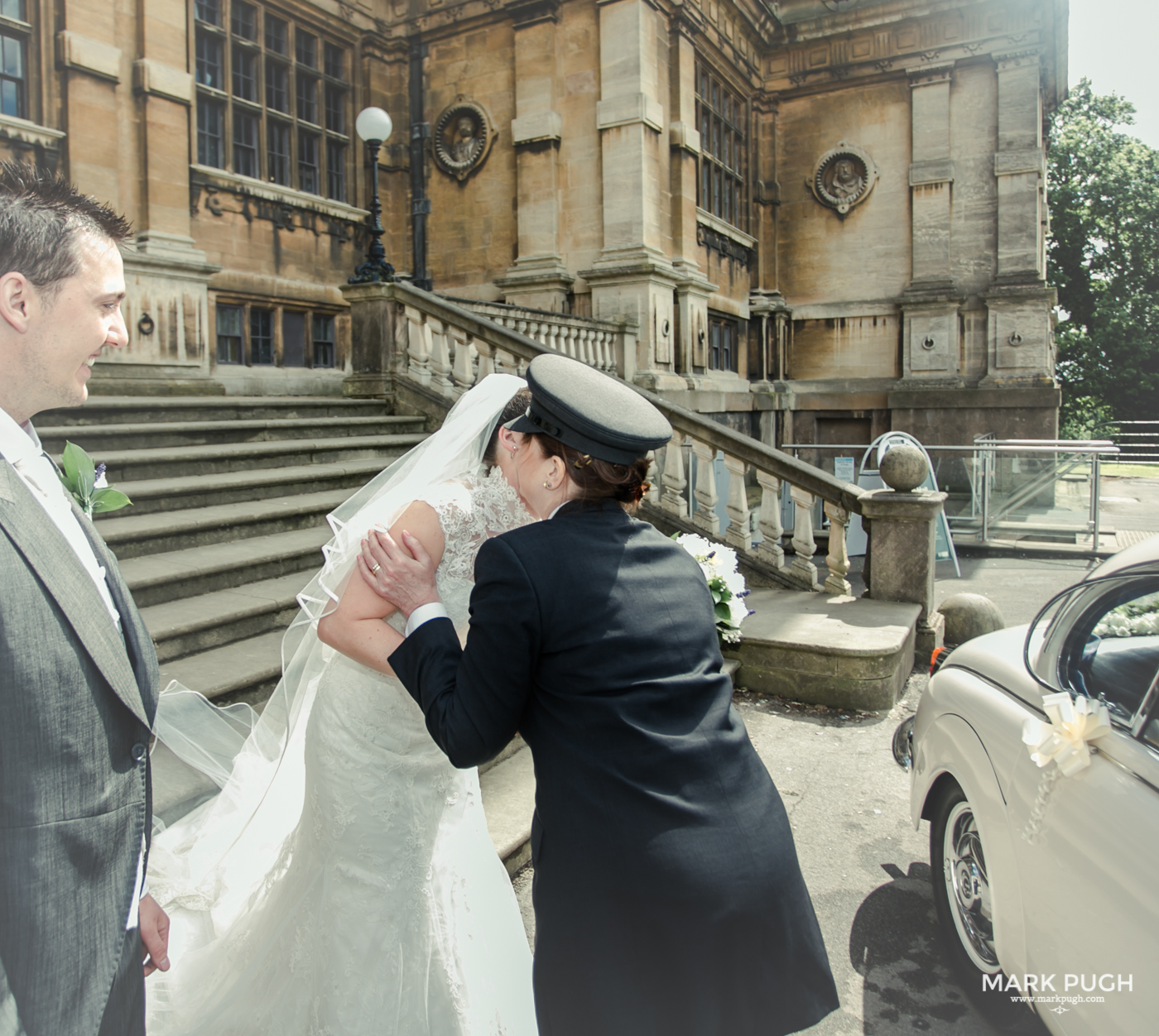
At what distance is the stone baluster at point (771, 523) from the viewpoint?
7.26 meters

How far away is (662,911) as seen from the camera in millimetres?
1533

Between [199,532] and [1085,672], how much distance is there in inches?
196

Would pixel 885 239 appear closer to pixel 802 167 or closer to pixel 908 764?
pixel 802 167

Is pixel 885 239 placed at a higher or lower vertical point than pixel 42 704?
higher

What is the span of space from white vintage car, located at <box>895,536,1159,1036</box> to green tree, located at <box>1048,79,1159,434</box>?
113ft

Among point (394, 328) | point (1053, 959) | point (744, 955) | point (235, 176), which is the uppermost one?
point (235, 176)

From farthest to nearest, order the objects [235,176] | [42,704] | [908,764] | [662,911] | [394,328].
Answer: [235,176] < [394,328] < [908,764] < [662,911] < [42,704]

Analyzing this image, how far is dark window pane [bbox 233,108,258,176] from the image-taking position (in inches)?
469

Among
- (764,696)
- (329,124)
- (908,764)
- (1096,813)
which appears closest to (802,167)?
(329,124)

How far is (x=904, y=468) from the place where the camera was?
257 inches

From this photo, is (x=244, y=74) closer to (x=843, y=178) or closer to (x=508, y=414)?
(x=508, y=414)

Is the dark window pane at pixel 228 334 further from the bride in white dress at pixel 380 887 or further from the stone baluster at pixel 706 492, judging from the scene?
the bride in white dress at pixel 380 887

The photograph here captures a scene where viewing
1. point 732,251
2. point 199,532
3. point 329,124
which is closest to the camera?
point 199,532

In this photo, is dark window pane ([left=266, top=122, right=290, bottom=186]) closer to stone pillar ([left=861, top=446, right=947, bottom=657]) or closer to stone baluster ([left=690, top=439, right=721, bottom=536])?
stone baluster ([left=690, top=439, right=721, bottom=536])
